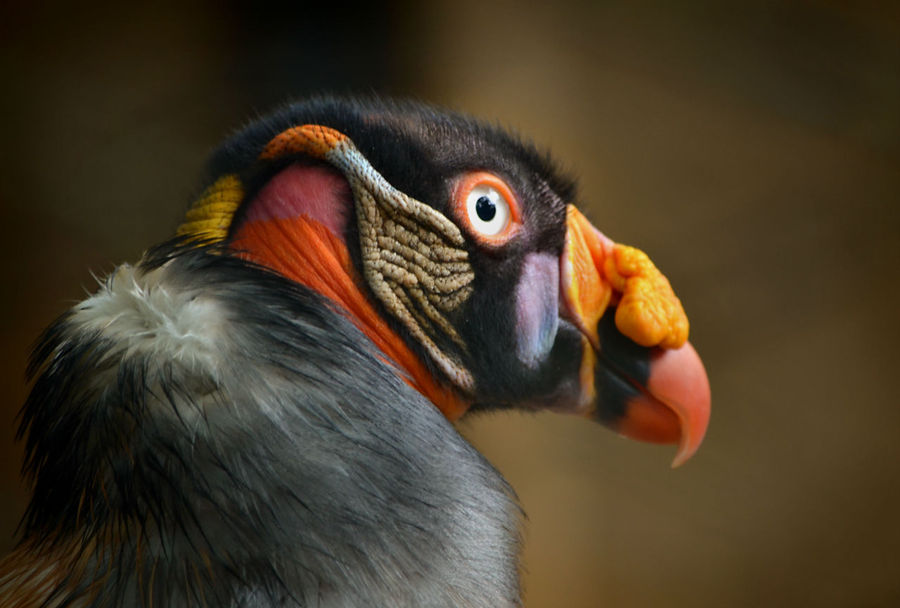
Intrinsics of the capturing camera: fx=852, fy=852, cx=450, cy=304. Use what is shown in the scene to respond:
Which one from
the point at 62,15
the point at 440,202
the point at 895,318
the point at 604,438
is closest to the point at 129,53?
the point at 62,15

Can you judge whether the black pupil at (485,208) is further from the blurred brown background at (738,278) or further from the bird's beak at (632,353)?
the blurred brown background at (738,278)

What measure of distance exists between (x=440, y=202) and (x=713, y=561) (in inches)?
115

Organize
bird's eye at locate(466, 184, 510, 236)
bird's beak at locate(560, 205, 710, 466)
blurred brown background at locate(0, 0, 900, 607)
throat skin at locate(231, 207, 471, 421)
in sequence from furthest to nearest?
blurred brown background at locate(0, 0, 900, 607) → bird's beak at locate(560, 205, 710, 466) → bird's eye at locate(466, 184, 510, 236) → throat skin at locate(231, 207, 471, 421)

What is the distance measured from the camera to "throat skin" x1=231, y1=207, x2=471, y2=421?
4.29 ft

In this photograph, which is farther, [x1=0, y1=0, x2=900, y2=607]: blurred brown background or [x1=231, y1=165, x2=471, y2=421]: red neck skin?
[x1=0, y1=0, x2=900, y2=607]: blurred brown background

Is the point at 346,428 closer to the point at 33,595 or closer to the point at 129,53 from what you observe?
the point at 33,595

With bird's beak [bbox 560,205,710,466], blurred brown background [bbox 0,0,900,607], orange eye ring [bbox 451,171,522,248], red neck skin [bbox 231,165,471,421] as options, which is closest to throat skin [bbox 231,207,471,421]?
red neck skin [bbox 231,165,471,421]

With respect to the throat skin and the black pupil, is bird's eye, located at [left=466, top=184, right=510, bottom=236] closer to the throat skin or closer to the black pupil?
the black pupil

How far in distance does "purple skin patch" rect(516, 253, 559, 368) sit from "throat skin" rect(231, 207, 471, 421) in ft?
0.77

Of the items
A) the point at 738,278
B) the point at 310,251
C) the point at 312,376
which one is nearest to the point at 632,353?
the point at 310,251

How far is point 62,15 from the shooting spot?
8.45 ft

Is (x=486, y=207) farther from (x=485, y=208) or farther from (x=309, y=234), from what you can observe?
(x=309, y=234)

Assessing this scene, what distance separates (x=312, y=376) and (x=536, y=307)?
1.85 feet

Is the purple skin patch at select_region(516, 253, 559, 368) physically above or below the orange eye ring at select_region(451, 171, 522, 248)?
below
